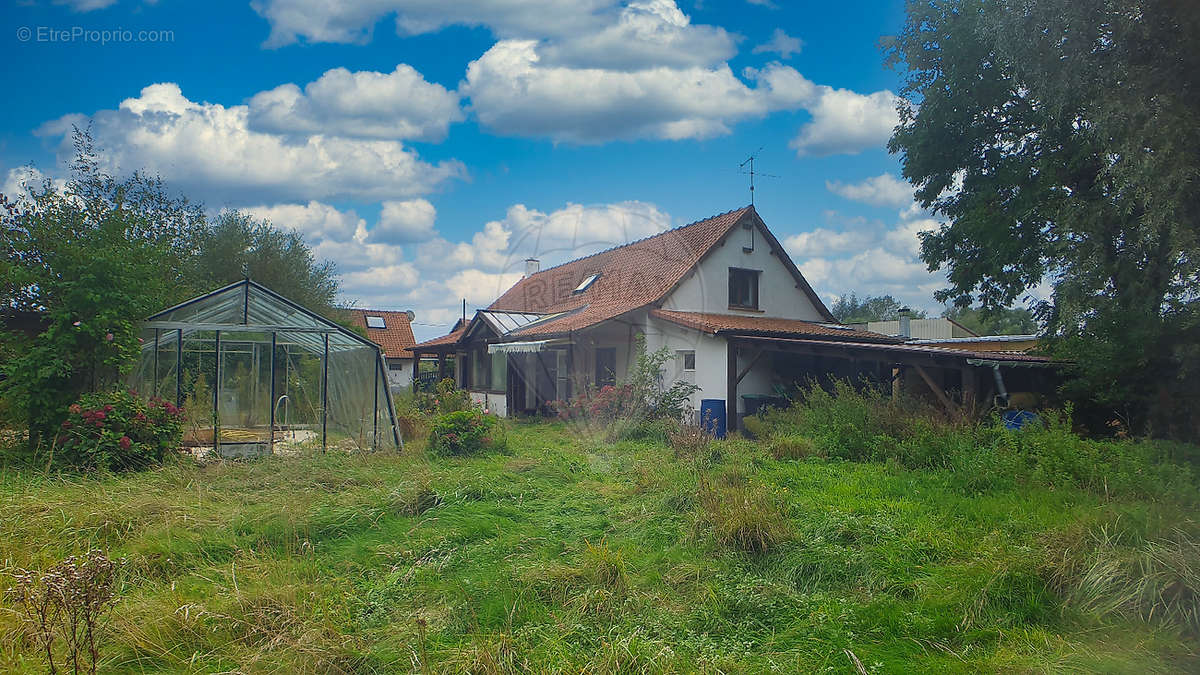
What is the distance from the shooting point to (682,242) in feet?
63.0

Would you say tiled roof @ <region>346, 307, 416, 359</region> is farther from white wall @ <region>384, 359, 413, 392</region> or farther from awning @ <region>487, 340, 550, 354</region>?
awning @ <region>487, 340, 550, 354</region>

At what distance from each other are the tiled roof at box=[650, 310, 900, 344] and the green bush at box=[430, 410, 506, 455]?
5.35 metres

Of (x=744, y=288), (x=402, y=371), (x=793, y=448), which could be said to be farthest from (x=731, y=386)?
(x=402, y=371)

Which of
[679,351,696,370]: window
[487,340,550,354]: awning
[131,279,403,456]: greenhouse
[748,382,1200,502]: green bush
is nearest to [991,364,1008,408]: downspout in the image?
[748,382,1200,502]: green bush

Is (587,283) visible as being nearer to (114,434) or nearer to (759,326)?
(759,326)

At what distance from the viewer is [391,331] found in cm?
3888

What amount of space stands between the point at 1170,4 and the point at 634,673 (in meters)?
8.77

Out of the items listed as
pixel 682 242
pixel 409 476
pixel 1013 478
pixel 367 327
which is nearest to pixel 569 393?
pixel 682 242

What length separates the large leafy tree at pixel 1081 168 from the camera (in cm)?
734

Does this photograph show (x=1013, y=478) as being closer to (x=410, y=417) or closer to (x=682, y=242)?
(x=410, y=417)

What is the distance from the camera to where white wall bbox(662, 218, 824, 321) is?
17.3 meters

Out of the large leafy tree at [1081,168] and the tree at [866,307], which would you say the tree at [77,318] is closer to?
the large leafy tree at [1081,168]

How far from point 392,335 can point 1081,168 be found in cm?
3424

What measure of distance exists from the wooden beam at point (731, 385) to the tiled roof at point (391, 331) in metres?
24.8
